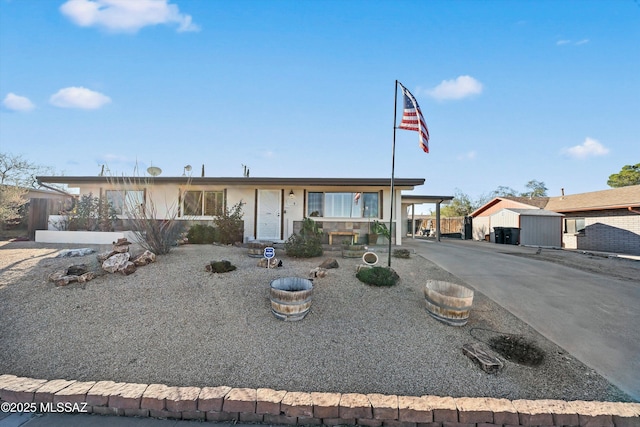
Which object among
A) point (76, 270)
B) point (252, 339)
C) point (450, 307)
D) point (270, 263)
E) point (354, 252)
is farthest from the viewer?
point (354, 252)

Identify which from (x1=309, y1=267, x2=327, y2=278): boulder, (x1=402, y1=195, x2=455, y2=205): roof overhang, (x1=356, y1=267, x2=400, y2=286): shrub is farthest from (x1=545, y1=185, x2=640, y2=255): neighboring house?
(x1=309, y1=267, x2=327, y2=278): boulder

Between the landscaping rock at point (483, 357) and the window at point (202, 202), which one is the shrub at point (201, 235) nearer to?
the window at point (202, 202)

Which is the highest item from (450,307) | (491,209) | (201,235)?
(491,209)

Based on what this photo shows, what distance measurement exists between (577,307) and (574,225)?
52.2 feet

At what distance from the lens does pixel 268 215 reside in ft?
34.6

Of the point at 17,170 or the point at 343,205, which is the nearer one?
the point at 343,205

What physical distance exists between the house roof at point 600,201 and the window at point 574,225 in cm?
69

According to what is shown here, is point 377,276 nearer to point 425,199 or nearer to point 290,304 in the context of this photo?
point 290,304

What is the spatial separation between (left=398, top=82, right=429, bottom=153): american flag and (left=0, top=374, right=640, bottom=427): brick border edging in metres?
4.46

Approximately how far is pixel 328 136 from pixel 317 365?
11108 millimetres

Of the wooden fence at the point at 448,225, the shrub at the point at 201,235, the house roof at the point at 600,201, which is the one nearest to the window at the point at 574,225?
the house roof at the point at 600,201

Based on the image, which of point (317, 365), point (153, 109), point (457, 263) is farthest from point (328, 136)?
point (317, 365)

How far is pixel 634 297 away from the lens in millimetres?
4945

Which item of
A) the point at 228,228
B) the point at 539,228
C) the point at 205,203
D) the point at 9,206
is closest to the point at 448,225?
the point at 539,228
